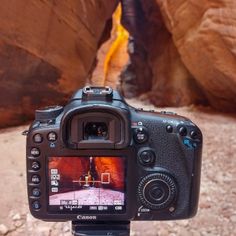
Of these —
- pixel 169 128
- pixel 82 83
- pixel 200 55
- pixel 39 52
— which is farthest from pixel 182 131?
pixel 82 83

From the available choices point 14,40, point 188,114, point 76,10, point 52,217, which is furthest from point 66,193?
point 76,10

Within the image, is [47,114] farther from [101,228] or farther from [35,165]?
[101,228]

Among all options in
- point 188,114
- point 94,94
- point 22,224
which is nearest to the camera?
point 94,94

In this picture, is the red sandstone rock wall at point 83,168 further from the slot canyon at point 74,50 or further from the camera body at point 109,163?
the slot canyon at point 74,50

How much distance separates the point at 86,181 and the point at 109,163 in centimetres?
4

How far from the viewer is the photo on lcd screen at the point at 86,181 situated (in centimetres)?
45

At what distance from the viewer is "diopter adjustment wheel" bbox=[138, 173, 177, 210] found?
46 centimetres

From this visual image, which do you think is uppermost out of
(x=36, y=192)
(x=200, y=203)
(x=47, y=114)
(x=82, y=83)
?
(x=47, y=114)

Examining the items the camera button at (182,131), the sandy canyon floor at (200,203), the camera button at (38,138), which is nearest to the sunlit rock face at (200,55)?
the sandy canyon floor at (200,203)

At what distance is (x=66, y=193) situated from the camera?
18.1 inches

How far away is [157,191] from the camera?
46cm

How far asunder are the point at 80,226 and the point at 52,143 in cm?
13

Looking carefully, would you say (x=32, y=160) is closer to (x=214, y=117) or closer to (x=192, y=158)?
(x=192, y=158)

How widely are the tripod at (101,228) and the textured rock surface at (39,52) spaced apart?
0.99m
